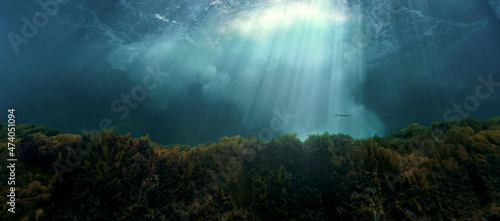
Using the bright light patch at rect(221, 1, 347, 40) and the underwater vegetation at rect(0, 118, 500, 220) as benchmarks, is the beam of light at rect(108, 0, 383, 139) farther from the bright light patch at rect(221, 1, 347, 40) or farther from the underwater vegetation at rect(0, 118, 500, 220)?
the underwater vegetation at rect(0, 118, 500, 220)

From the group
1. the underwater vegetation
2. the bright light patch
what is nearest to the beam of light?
the bright light patch

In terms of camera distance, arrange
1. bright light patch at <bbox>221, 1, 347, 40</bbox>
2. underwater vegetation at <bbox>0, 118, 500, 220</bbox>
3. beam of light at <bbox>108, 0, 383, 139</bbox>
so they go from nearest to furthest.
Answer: underwater vegetation at <bbox>0, 118, 500, 220</bbox>, bright light patch at <bbox>221, 1, 347, 40</bbox>, beam of light at <bbox>108, 0, 383, 139</bbox>

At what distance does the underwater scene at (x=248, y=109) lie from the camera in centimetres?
237

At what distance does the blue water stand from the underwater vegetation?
1410 centimetres

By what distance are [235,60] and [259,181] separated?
975 inches

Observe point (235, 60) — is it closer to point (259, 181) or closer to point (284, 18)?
point (284, 18)

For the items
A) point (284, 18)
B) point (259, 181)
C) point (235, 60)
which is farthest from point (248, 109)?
point (259, 181)

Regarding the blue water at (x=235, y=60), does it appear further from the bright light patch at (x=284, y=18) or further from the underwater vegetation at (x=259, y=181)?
the underwater vegetation at (x=259, y=181)

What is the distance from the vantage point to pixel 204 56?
2419cm

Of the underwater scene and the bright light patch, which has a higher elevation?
the bright light patch

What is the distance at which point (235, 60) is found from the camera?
2564cm

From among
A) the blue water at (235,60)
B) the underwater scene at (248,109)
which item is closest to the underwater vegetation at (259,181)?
the underwater scene at (248,109)

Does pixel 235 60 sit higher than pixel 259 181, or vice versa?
pixel 235 60

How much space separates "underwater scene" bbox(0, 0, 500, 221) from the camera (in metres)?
2.37
